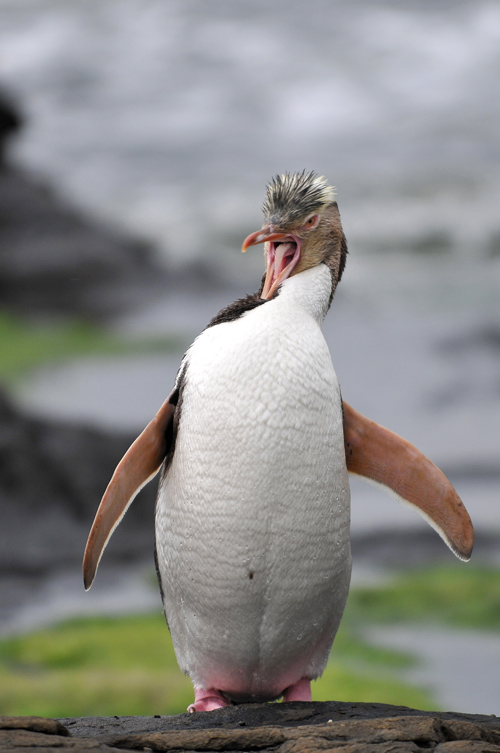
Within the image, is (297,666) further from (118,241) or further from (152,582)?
(118,241)

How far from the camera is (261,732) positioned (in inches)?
62.1

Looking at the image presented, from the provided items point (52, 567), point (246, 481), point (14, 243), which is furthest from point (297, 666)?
point (14, 243)

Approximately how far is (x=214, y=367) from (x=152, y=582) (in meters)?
4.96

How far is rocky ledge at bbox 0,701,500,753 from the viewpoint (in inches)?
58.2

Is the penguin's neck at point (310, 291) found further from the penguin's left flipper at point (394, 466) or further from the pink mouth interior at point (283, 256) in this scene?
the penguin's left flipper at point (394, 466)

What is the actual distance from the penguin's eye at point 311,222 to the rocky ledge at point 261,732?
3.90ft

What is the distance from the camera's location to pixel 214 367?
2.06m

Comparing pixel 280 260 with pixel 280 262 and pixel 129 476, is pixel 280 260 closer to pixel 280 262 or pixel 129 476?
pixel 280 262

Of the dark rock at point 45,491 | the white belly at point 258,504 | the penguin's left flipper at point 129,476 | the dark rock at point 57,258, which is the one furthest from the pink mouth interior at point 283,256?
the dark rock at point 57,258

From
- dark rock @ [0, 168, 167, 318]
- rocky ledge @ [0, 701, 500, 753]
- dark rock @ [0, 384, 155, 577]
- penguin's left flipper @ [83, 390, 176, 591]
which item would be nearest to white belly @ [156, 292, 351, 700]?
penguin's left flipper @ [83, 390, 176, 591]

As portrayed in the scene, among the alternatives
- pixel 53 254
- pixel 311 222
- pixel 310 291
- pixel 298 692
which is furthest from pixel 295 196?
pixel 53 254

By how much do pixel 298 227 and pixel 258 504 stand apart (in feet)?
2.41

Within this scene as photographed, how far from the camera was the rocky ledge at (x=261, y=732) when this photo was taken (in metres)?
1.48

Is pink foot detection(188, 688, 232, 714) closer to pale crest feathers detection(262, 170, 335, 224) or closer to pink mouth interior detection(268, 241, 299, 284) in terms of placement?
pink mouth interior detection(268, 241, 299, 284)
